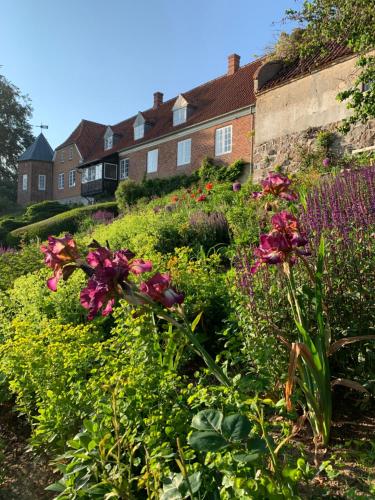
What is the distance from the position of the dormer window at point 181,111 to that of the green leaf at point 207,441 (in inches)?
956

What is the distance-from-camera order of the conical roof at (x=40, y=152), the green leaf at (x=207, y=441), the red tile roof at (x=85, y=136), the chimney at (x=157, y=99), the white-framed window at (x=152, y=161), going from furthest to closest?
the conical roof at (x=40, y=152) < the red tile roof at (x=85, y=136) < the chimney at (x=157, y=99) < the white-framed window at (x=152, y=161) < the green leaf at (x=207, y=441)

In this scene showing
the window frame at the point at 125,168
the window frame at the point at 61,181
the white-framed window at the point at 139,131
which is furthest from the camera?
the window frame at the point at 61,181

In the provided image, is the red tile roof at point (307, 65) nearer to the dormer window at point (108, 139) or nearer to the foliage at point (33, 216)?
the foliage at point (33, 216)

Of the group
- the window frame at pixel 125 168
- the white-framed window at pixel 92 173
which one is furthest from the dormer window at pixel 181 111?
the white-framed window at pixel 92 173

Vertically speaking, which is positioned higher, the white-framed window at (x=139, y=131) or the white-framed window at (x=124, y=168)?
the white-framed window at (x=139, y=131)

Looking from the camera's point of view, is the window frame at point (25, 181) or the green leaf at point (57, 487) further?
the window frame at point (25, 181)

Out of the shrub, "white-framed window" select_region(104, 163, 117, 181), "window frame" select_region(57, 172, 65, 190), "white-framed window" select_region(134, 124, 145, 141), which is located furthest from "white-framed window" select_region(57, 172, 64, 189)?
"white-framed window" select_region(134, 124, 145, 141)

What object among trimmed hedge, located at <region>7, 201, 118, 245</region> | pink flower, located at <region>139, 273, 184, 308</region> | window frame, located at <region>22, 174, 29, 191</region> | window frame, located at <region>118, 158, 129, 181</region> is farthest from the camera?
window frame, located at <region>22, 174, 29, 191</region>

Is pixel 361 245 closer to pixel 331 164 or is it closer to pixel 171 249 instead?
pixel 171 249

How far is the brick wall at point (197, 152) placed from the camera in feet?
63.6

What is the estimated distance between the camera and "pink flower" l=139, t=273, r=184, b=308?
1410 mm

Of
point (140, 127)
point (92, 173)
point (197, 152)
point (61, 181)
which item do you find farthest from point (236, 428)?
point (61, 181)

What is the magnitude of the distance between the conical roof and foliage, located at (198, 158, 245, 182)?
79.0 ft

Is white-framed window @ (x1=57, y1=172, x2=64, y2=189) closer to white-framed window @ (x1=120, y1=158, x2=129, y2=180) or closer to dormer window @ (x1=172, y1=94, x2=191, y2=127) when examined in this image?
white-framed window @ (x1=120, y1=158, x2=129, y2=180)
